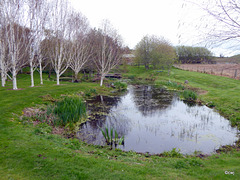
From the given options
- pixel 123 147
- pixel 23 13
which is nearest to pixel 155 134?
pixel 123 147

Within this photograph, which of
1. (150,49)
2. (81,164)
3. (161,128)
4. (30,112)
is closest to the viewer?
(81,164)

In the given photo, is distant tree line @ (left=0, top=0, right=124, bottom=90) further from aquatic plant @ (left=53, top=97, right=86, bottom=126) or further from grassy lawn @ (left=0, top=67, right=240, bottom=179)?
grassy lawn @ (left=0, top=67, right=240, bottom=179)

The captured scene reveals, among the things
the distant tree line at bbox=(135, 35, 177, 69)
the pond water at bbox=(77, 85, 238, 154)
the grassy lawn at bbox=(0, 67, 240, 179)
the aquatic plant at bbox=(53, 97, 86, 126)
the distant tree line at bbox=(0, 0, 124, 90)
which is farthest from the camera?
the distant tree line at bbox=(135, 35, 177, 69)

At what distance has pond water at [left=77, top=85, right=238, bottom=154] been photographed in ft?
24.1

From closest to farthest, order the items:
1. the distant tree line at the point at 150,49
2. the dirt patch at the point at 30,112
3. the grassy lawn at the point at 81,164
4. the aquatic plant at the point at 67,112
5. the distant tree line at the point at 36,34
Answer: the grassy lawn at the point at 81,164 < the aquatic plant at the point at 67,112 < the dirt patch at the point at 30,112 < the distant tree line at the point at 36,34 < the distant tree line at the point at 150,49

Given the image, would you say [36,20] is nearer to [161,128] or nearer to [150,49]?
[161,128]

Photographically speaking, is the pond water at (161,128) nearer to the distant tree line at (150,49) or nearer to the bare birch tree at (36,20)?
the bare birch tree at (36,20)

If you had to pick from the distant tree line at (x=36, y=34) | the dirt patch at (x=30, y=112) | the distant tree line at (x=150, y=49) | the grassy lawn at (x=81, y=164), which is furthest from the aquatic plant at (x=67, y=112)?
the distant tree line at (x=150, y=49)

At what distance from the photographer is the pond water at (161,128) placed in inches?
290

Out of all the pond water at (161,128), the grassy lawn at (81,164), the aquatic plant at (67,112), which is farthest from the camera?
the aquatic plant at (67,112)

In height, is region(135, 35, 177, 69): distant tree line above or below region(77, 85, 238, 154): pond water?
above

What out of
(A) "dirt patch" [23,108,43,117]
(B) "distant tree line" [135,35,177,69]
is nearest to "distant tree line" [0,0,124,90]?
(A) "dirt patch" [23,108,43,117]

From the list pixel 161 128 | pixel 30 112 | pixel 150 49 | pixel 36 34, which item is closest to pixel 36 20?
pixel 36 34

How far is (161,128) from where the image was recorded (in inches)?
371
